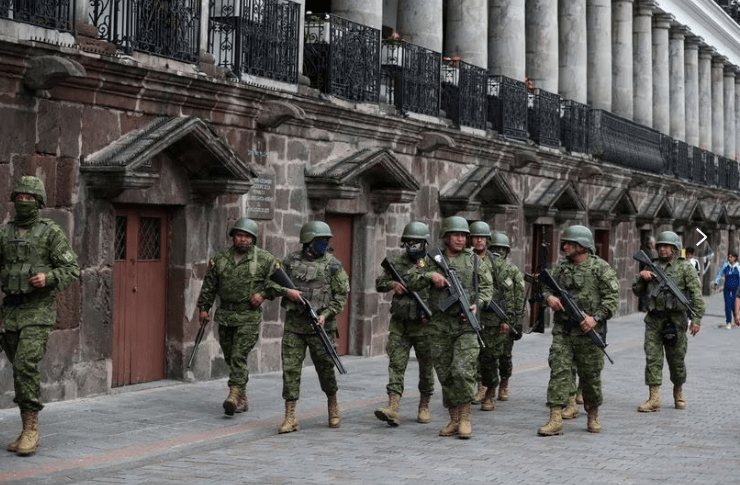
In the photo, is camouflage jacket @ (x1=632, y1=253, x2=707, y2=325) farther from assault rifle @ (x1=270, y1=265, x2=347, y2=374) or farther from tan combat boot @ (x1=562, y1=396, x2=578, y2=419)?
assault rifle @ (x1=270, y1=265, x2=347, y2=374)

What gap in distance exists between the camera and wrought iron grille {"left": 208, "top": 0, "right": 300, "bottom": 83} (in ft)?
49.8

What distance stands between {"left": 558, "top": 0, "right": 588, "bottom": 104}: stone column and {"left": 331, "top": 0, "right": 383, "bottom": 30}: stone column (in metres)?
10.4

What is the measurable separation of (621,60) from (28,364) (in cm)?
2514

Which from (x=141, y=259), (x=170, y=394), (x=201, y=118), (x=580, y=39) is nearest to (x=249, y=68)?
(x=201, y=118)

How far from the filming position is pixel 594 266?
1155 centimetres

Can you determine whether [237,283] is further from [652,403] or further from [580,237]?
[652,403]

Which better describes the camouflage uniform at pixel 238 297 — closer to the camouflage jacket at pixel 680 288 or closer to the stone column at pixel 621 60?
the camouflage jacket at pixel 680 288

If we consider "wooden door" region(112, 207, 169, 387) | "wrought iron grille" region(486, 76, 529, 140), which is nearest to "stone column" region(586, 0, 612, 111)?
"wrought iron grille" region(486, 76, 529, 140)

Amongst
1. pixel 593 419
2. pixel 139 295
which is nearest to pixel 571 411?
pixel 593 419

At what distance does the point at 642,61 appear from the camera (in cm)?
3438

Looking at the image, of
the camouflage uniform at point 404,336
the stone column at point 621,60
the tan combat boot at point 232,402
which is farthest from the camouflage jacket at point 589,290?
the stone column at point 621,60

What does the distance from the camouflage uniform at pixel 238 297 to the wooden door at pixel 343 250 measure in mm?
5535

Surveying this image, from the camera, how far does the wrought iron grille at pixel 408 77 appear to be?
19.3 metres

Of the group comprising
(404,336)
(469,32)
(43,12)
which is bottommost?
(404,336)
